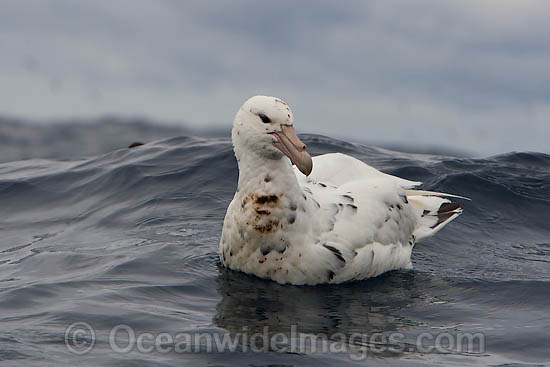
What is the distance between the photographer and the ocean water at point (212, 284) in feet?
22.0

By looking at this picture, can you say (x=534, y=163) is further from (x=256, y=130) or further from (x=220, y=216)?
(x=256, y=130)

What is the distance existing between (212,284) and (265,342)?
183cm

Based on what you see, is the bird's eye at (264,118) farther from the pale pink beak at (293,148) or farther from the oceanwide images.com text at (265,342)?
the oceanwide images.com text at (265,342)

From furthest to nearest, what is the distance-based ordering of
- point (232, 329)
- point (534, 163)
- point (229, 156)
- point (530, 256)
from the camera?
point (534, 163) → point (229, 156) → point (530, 256) → point (232, 329)

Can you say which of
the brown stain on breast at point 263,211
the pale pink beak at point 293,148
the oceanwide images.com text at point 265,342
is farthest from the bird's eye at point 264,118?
the oceanwide images.com text at point 265,342

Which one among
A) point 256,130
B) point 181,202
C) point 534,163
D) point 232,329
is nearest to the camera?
A: point 232,329

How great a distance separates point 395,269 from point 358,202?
0.91 metres

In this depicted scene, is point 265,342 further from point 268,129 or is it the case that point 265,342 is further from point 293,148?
point 268,129

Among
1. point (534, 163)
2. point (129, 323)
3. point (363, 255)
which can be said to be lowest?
point (129, 323)

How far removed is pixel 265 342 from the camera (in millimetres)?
6742

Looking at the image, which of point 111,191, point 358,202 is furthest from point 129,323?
point 111,191

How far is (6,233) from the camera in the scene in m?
11.9

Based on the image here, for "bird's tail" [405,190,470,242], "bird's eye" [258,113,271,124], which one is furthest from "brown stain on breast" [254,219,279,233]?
"bird's tail" [405,190,470,242]

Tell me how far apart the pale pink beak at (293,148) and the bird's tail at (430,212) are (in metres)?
2.50
